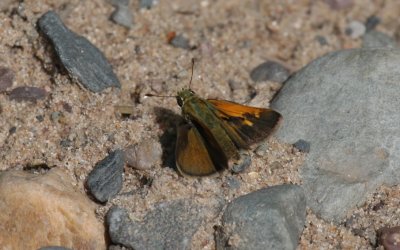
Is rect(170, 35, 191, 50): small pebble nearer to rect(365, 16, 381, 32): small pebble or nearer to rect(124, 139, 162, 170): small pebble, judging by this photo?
rect(124, 139, 162, 170): small pebble

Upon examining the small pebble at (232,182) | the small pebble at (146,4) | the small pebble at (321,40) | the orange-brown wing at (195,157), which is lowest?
the small pebble at (232,182)

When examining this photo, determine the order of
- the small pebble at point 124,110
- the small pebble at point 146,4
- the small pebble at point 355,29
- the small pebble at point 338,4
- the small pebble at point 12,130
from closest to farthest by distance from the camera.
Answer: the small pebble at point 12,130 → the small pebble at point 124,110 → the small pebble at point 146,4 → the small pebble at point 355,29 → the small pebble at point 338,4

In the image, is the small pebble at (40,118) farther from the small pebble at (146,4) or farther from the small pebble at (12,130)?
the small pebble at (146,4)

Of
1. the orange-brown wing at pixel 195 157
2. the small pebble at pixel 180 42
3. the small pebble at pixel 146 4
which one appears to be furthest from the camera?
the small pebble at pixel 146 4

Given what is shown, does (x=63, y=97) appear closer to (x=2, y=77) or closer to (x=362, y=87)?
(x=2, y=77)

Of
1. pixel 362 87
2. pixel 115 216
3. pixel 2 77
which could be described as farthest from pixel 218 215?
pixel 2 77

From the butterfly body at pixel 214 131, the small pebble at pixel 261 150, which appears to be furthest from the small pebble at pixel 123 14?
the small pebble at pixel 261 150

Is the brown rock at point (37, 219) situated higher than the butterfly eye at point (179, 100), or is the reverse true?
the butterfly eye at point (179, 100)
